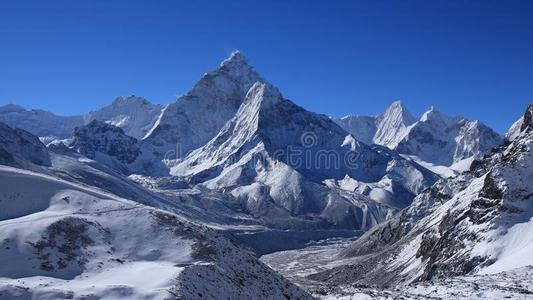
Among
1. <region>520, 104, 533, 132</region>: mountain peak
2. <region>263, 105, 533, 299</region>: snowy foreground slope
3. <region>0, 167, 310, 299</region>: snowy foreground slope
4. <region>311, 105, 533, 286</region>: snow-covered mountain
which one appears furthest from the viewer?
<region>520, 104, 533, 132</region>: mountain peak

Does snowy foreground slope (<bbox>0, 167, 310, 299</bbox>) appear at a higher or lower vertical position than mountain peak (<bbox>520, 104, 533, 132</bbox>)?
lower

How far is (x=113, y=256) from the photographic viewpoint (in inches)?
2128

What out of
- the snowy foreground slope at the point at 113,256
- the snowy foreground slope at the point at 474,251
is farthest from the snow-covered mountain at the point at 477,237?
the snowy foreground slope at the point at 113,256

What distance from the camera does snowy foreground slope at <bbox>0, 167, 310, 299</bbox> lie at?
46219 millimetres

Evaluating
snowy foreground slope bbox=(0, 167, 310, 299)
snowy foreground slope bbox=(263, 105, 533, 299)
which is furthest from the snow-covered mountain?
snowy foreground slope bbox=(0, 167, 310, 299)

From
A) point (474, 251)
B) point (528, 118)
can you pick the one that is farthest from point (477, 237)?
point (528, 118)

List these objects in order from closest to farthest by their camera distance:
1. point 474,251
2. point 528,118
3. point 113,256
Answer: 1. point 113,256
2. point 474,251
3. point 528,118

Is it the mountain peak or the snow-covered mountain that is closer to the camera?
the snow-covered mountain

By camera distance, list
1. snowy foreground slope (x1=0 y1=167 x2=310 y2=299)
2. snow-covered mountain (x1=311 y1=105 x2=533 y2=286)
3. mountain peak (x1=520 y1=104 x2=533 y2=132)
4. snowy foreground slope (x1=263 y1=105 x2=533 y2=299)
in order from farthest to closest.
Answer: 1. mountain peak (x1=520 y1=104 x2=533 y2=132)
2. snow-covered mountain (x1=311 y1=105 x2=533 y2=286)
3. snowy foreground slope (x1=263 y1=105 x2=533 y2=299)
4. snowy foreground slope (x1=0 y1=167 x2=310 y2=299)

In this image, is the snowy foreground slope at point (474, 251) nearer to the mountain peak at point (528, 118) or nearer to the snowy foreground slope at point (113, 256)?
the mountain peak at point (528, 118)

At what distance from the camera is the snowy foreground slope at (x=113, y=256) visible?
4622 centimetres

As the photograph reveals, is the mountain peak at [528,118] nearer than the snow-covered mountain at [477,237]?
No

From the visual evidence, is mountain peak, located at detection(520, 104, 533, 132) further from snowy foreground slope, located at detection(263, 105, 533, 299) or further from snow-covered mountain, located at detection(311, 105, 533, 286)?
snowy foreground slope, located at detection(263, 105, 533, 299)

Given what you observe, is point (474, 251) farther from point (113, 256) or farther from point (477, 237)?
point (113, 256)
